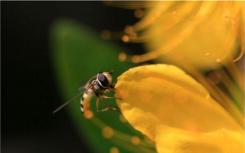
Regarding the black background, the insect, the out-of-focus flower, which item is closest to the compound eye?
the insect

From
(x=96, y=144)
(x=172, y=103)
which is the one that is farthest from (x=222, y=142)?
(x=96, y=144)

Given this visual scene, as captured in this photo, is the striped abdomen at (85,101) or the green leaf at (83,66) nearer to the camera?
the striped abdomen at (85,101)

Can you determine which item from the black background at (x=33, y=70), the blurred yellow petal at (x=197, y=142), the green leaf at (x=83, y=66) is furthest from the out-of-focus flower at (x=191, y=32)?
the black background at (x=33, y=70)

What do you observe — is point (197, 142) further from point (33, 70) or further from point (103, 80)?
point (33, 70)

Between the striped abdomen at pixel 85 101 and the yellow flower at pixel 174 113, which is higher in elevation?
the yellow flower at pixel 174 113

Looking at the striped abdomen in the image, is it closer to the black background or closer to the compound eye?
the compound eye

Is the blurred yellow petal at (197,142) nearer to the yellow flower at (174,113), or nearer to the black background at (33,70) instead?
the yellow flower at (174,113)

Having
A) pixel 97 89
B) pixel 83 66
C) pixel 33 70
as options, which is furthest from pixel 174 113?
pixel 33 70
